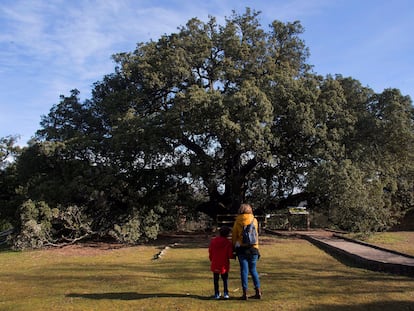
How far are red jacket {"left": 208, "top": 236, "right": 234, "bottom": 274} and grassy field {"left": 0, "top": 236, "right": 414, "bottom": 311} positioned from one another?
503mm

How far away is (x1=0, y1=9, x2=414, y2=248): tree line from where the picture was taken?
52.9ft

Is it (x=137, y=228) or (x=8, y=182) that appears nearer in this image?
(x=137, y=228)

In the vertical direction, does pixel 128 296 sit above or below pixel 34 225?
below

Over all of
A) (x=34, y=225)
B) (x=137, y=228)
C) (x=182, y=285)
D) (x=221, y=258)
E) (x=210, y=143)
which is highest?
(x=210, y=143)

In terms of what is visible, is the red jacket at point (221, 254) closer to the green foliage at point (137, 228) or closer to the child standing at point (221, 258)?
the child standing at point (221, 258)

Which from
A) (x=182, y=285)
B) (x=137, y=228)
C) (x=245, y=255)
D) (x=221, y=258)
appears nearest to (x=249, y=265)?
(x=245, y=255)

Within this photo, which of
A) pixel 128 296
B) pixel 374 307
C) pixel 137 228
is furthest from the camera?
pixel 137 228

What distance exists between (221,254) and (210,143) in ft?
42.2

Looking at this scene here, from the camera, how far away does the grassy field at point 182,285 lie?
5930 millimetres

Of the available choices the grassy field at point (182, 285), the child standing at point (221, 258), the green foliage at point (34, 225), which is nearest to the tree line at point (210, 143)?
the green foliage at point (34, 225)

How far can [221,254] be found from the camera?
631 centimetres

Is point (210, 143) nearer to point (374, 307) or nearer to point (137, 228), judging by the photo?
point (137, 228)

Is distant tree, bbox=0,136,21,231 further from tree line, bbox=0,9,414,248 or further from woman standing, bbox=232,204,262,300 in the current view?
woman standing, bbox=232,204,262,300

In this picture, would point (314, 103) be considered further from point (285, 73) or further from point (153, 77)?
point (153, 77)
